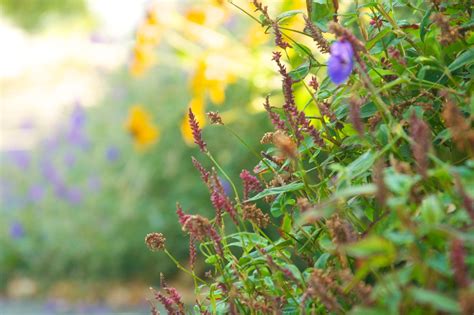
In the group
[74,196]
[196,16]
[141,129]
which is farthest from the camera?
[74,196]

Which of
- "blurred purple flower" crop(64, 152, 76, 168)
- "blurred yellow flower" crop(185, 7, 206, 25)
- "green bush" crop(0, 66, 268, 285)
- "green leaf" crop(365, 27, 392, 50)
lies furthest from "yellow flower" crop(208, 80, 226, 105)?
"green leaf" crop(365, 27, 392, 50)

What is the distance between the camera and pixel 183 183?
206 inches

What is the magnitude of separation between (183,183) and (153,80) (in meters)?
1.45

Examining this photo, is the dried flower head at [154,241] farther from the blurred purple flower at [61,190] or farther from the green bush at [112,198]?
the blurred purple flower at [61,190]

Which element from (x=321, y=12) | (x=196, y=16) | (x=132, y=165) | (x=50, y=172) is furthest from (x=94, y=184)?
(x=321, y=12)

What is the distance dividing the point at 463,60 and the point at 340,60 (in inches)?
9.7

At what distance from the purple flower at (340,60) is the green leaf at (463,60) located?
222 mm

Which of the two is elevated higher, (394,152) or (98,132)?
(98,132)

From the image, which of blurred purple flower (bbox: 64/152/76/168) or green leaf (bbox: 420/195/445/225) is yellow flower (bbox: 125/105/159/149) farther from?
green leaf (bbox: 420/195/445/225)

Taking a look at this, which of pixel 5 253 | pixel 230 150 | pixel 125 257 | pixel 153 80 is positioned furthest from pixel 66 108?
pixel 230 150

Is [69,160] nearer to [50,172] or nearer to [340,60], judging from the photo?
[50,172]

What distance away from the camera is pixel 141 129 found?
5402 mm

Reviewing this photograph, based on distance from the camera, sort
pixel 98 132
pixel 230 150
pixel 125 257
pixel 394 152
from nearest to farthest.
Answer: pixel 394 152 < pixel 230 150 < pixel 125 257 < pixel 98 132

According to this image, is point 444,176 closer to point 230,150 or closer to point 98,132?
point 230,150
